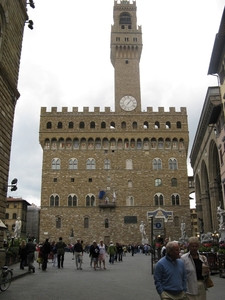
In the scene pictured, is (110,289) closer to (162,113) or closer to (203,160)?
(203,160)

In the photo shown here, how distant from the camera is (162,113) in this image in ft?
138

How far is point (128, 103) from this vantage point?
4262 centimetres

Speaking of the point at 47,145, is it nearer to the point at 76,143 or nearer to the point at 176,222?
the point at 76,143

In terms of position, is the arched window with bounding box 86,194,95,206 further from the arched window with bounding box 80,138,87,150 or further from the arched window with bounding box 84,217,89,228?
the arched window with bounding box 80,138,87,150

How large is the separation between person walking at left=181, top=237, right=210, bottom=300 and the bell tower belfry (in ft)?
124

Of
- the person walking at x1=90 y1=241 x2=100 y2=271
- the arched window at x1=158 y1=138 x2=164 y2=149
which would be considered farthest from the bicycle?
the arched window at x1=158 y1=138 x2=164 y2=149

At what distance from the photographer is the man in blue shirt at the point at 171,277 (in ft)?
13.3

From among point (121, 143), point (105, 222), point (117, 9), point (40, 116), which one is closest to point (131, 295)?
point (105, 222)

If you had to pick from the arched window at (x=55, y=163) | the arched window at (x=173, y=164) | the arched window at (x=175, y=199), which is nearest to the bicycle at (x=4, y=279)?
the arched window at (x=55, y=163)

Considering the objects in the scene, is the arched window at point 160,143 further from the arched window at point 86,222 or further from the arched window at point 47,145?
the arched window at point 47,145

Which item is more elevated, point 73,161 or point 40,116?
point 40,116

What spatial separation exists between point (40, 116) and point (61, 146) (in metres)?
4.91

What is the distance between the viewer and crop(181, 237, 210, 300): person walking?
15.1 ft

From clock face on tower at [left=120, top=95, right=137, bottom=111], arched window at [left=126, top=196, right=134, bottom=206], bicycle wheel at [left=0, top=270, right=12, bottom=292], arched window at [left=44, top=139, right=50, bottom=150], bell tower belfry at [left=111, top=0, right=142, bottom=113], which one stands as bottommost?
bicycle wheel at [left=0, top=270, right=12, bottom=292]
